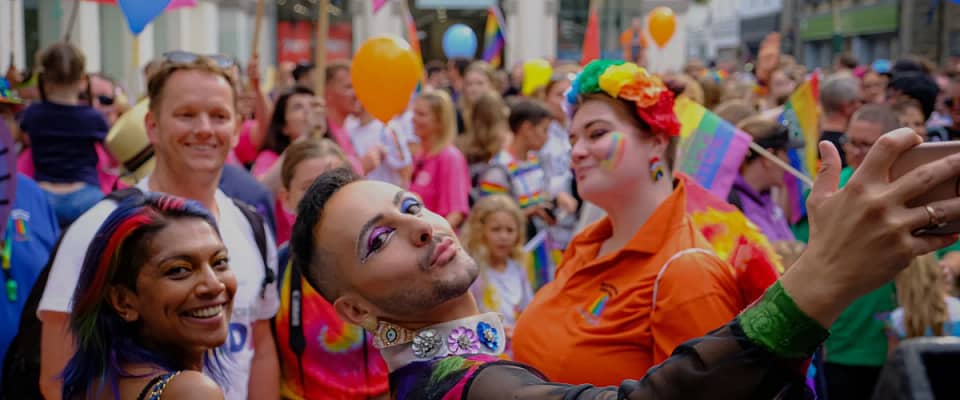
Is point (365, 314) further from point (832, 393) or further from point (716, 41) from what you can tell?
point (716, 41)

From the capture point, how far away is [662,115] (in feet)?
9.79

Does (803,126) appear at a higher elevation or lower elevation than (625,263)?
higher

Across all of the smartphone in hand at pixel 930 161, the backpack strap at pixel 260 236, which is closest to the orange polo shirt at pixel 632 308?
the backpack strap at pixel 260 236

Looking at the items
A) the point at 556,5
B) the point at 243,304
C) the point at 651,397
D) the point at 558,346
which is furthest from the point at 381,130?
the point at 556,5

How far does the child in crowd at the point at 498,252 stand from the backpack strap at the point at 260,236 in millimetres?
2565

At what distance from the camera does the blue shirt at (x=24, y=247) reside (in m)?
4.22

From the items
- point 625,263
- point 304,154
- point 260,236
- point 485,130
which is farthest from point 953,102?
point 260,236

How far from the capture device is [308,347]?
338 cm

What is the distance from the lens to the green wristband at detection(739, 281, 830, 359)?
4.37 feet

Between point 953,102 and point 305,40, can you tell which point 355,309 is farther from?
point 305,40

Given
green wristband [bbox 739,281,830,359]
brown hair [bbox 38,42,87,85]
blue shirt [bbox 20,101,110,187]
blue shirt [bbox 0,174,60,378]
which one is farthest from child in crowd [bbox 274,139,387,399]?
brown hair [bbox 38,42,87,85]

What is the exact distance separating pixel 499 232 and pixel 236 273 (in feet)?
9.68

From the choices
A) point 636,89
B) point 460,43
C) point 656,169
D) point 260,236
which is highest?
point 460,43

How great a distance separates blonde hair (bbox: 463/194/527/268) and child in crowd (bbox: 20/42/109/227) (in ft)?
6.94
